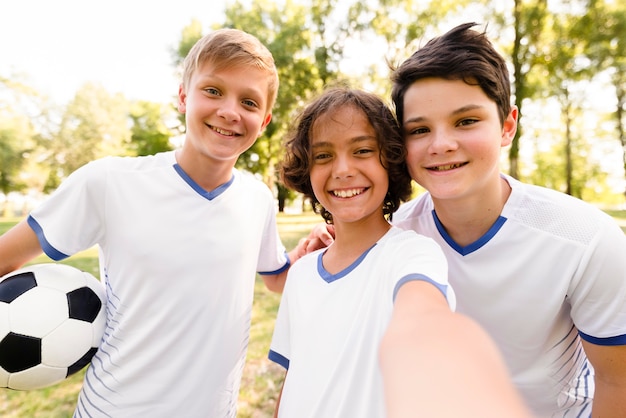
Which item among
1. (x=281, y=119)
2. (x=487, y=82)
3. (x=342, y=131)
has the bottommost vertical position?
(x=281, y=119)

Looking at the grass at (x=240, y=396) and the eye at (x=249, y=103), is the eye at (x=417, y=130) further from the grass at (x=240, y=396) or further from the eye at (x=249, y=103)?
the grass at (x=240, y=396)

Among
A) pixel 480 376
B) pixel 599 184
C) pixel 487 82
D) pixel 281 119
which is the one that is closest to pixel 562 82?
pixel 281 119

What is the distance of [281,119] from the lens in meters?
21.9

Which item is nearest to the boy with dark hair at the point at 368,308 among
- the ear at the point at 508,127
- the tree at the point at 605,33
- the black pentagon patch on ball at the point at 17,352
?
the ear at the point at 508,127

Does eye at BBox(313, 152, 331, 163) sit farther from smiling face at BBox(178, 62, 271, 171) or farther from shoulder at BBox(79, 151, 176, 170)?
shoulder at BBox(79, 151, 176, 170)

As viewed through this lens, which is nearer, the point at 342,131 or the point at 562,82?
the point at 342,131

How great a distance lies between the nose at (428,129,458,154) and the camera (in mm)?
1669

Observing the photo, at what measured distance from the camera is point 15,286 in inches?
69.9

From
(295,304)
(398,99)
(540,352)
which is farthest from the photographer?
(398,99)

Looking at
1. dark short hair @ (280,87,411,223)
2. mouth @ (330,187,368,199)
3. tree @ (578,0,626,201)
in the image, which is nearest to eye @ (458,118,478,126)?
dark short hair @ (280,87,411,223)

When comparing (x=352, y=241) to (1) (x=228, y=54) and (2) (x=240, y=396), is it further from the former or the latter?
(2) (x=240, y=396)

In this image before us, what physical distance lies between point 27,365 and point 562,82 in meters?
21.4

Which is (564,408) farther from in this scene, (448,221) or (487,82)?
(487,82)

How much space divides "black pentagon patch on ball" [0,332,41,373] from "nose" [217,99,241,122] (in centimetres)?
134
